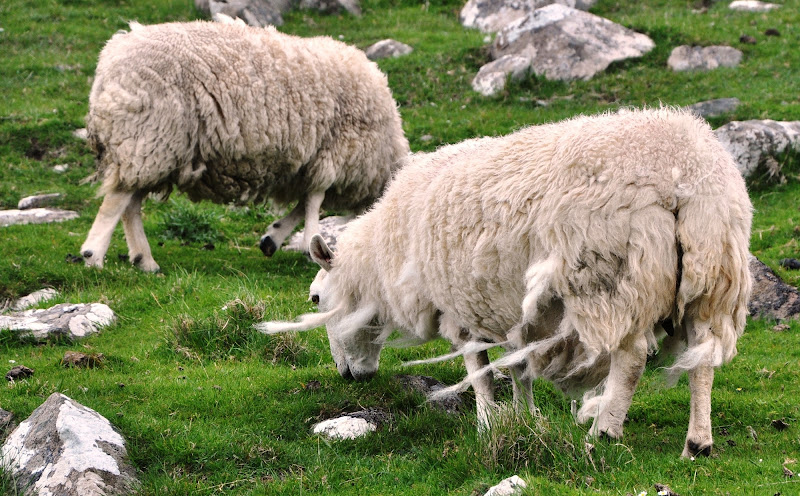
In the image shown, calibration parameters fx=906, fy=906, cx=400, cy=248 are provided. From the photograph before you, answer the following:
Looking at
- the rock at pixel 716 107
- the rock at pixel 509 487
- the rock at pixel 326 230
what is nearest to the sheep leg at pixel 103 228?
the rock at pixel 326 230

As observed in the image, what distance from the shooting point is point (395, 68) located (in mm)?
13875

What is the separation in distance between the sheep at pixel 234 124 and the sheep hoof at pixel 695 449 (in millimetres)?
5676

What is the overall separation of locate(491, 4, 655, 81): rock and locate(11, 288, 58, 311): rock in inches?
→ 298

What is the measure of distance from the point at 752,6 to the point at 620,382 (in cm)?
1319

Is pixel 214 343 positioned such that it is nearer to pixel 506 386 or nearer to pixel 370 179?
pixel 506 386

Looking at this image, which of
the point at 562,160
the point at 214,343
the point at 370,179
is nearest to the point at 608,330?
the point at 562,160

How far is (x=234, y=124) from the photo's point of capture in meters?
8.81

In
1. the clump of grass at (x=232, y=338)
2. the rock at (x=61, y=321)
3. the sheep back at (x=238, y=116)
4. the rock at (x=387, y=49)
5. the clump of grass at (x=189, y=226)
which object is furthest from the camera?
the rock at (x=387, y=49)

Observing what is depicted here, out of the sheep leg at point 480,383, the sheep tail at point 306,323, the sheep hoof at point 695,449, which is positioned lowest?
the sheep leg at point 480,383

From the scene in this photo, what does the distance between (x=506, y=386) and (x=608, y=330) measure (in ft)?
7.23

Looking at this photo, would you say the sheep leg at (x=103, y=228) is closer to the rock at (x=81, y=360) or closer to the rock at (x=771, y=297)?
the rock at (x=81, y=360)

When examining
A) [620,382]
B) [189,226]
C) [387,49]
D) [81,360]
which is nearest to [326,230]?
[189,226]

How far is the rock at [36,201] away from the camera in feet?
35.4

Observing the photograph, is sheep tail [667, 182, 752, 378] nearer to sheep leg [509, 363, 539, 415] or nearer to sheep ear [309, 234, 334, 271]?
sheep leg [509, 363, 539, 415]
